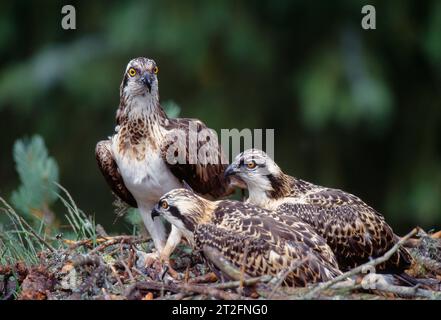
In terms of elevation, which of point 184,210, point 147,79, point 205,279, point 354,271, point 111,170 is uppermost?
point 147,79

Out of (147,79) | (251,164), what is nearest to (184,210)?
(251,164)

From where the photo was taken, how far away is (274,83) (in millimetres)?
13086

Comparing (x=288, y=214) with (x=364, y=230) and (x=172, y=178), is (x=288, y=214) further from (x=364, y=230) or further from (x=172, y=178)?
(x=172, y=178)

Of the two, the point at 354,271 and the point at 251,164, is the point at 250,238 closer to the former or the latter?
the point at 354,271

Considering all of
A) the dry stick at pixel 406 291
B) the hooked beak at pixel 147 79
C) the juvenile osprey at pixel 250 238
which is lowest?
the dry stick at pixel 406 291

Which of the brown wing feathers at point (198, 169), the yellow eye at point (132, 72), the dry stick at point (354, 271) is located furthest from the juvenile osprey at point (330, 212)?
the dry stick at point (354, 271)

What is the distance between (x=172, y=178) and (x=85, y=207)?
20.6ft

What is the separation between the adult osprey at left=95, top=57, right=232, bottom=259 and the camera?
22.4ft

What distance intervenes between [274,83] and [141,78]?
643 centimetres

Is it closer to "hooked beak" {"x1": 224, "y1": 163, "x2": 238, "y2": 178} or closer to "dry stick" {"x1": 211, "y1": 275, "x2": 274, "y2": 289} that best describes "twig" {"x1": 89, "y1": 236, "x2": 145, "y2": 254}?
"hooked beak" {"x1": 224, "y1": 163, "x2": 238, "y2": 178}

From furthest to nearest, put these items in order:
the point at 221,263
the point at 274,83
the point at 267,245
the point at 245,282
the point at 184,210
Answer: the point at 274,83
the point at 184,210
the point at 267,245
the point at 221,263
the point at 245,282

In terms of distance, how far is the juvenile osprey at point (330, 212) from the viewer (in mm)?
6449

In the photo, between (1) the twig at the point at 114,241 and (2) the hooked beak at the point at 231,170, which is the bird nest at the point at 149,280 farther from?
(2) the hooked beak at the point at 231,170
